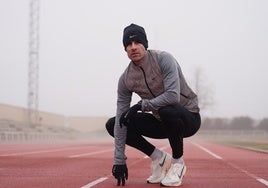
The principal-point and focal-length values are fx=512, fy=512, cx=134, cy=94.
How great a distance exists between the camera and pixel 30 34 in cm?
5847

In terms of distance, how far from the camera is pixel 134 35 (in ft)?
18.4

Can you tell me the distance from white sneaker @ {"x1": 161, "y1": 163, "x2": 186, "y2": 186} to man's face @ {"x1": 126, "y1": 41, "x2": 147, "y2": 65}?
4.26ft

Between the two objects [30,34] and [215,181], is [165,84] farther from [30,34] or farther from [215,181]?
[30,34]

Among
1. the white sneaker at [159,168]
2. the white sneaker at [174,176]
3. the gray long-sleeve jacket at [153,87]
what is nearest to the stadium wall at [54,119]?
the white sneaker at [159,168]

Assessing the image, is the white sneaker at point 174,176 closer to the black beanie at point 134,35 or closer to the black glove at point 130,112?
the black glove at point 130,112

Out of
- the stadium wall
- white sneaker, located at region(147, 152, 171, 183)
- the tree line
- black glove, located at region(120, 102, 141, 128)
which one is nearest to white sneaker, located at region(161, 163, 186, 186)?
white sneaker, located at region(147, 152, 171, 183)

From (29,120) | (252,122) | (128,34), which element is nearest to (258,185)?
(128,34)

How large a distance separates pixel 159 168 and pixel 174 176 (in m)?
0.47

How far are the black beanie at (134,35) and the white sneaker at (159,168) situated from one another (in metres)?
1.44

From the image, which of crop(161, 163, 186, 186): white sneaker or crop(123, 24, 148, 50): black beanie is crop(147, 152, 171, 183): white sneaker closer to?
crop(161, 163, 186, 186): white sneaker

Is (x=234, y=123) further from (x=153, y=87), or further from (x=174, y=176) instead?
(x=153, y=87)

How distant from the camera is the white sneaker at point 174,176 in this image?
5.72 m

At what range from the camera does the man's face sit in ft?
18.5

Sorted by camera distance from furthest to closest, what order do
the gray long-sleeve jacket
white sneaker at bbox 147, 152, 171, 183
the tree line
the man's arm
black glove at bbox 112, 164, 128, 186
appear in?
1. the tree line
2. white sneaker at bbox 147, 152, 171, 183
3. the man's arm
4. black glove at bbox 112, 164, 128, 186
5. the gray long-sleeve jacket
